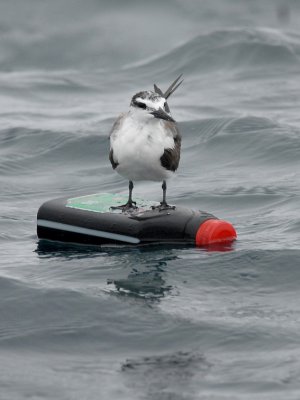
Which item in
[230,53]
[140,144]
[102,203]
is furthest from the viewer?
[230,53]

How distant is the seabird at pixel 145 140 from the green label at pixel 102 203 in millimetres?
703

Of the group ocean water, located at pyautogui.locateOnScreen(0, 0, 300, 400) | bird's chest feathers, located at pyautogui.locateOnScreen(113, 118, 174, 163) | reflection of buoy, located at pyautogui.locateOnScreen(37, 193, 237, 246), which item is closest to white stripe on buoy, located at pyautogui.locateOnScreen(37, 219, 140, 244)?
reflection of buoy, located at pyautogui.locateOnScreen(37, 193, 237, 246)

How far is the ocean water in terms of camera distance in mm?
11016

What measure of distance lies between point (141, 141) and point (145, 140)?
0.16 feet

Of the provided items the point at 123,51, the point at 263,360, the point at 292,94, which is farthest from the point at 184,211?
the point at 123,51

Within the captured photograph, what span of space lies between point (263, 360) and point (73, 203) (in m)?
4.55

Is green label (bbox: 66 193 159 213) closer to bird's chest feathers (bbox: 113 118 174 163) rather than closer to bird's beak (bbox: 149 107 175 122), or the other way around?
bird's chest feathers (bbox: 113 118 174 163)

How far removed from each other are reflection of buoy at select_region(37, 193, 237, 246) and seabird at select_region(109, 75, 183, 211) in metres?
0.56

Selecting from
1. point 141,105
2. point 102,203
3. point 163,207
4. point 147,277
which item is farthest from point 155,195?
point 147,277

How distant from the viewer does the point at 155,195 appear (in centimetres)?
1812

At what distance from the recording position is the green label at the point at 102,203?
14.7 metres

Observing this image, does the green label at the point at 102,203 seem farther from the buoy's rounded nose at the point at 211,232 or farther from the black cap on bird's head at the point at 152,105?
the black cap on bird's head at the point at 152,105

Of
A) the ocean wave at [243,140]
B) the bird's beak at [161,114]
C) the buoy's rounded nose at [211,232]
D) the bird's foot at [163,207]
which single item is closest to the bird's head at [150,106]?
the bird's beak at [161,114]

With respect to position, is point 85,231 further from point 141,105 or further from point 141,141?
point 141,105
